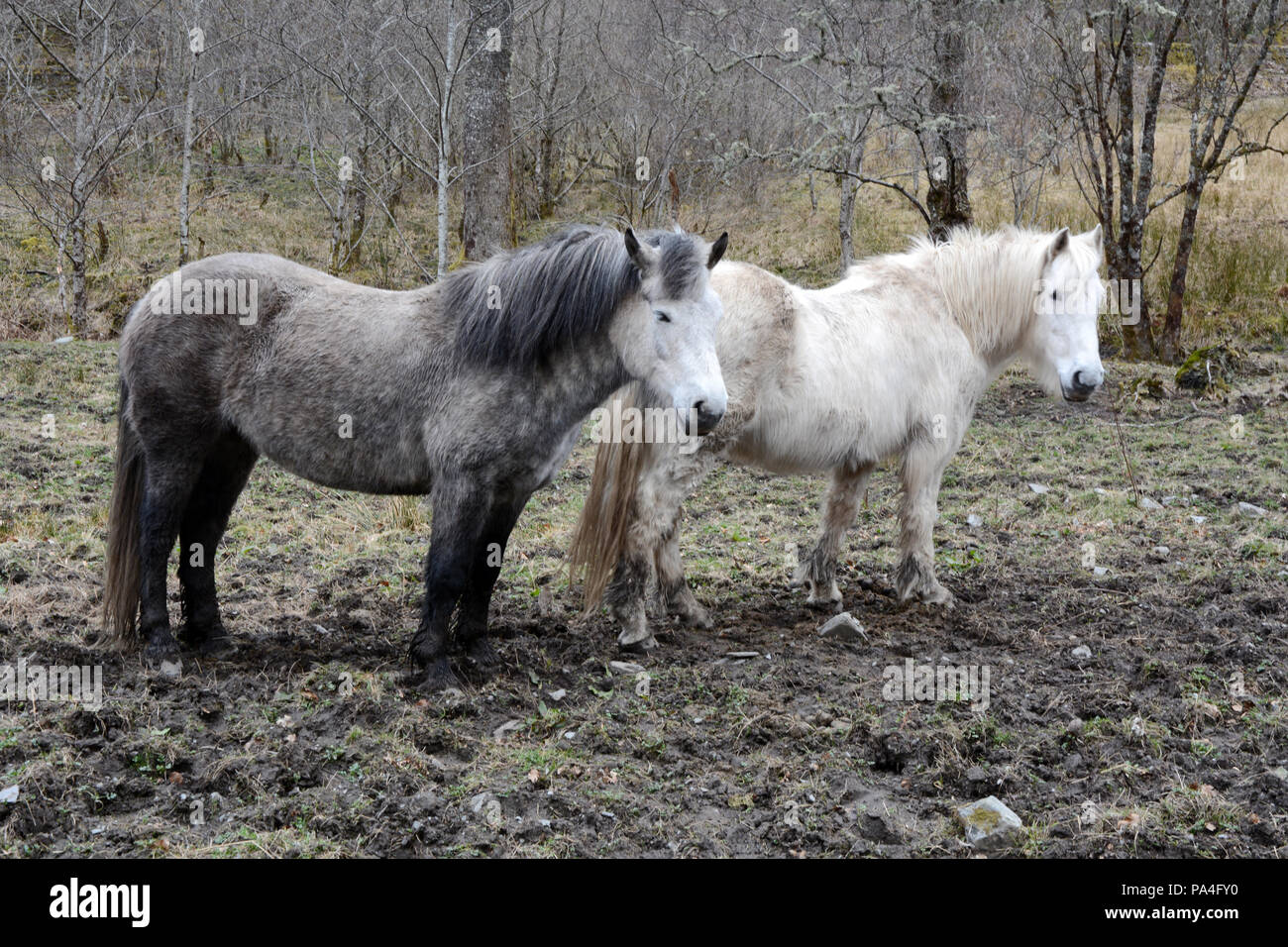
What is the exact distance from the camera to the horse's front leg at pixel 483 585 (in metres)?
4.75

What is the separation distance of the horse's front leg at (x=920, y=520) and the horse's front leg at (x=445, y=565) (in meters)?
2.71

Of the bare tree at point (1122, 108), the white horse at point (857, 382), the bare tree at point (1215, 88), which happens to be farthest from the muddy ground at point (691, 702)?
the bare tree at point (1215, 88)

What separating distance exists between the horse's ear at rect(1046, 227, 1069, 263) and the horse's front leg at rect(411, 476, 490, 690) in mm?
3626

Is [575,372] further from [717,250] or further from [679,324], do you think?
[717,250]

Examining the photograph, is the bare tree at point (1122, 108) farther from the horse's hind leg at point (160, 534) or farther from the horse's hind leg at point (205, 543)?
the horse's hind leg at point (160, 534)

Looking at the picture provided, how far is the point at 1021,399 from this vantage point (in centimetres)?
1189

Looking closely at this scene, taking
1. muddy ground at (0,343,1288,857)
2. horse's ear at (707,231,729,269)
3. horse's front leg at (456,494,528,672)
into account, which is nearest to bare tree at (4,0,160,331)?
muddy ground at (0,343,1288,857)

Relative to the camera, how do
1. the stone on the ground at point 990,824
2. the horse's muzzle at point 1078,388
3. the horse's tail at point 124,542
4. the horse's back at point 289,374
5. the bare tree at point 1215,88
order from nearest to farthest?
the stone on the ground at point 990,824 → the horse's back at point 289,374 → the horse's tail at point 124,542 → the horse's muzzle at point 1078,388 → the bare tree at point 1215,88

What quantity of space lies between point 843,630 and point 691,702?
1280 mm

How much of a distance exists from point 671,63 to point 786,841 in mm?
16458

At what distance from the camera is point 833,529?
6.14m

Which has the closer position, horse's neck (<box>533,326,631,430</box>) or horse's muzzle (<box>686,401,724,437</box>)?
horse's muzzle (<box>686,401,724,437</box>)

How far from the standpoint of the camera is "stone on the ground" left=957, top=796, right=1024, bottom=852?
10.9ft

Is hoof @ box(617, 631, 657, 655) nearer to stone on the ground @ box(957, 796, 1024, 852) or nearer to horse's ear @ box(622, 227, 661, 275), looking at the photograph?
horse's ear @ box(622, 227, 661, 275)
